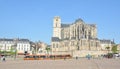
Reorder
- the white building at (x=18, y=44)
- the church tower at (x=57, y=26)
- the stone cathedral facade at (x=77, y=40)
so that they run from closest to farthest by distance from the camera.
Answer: the stone cathedral facade at (x=77, y=40)
the church tower at (x=57, y=26)
the white building at (x=18, y=44)

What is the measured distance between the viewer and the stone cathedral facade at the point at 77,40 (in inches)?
4584

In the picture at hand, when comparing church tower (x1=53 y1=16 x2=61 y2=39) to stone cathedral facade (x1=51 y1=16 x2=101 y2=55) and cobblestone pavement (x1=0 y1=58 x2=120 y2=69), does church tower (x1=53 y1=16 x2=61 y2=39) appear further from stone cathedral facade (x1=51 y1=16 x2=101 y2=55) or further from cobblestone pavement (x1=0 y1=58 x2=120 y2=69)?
cobblestone pavement (x1=0 y1=58 x2=120 y2=69)

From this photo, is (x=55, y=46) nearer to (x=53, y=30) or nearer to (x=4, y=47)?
(x=53, y=30)

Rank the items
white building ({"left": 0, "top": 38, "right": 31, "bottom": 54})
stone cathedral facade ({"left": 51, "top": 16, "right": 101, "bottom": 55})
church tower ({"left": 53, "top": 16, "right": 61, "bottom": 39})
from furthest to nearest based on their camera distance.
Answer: white building ({"left": 0, "top": 38, "right": 31, "bottom": 54}) < church tower ({"left": 53, "top": 16, "right": 61, "bottom": 39}) < stone cathedral facade ({"left": 51, "top": 16, "right": 101, "bottom": 55})

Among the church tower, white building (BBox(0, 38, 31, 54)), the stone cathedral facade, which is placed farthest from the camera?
white building (BBox(0, 38, 31, 54))

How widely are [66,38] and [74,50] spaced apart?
14972mm

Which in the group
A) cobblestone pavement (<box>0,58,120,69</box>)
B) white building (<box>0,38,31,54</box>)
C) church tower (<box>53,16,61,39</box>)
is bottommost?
cobblestone pavement (<box>0,58,120,69</box>)

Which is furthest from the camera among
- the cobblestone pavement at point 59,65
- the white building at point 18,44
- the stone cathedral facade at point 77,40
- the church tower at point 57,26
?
the white building at point 18,44

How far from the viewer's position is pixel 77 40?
12025cm

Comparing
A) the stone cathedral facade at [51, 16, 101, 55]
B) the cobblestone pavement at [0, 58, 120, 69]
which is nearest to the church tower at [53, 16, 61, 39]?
the stone cathedral facade at [51, 16, 101, 55]

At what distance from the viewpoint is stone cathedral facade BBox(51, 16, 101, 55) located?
116 metres

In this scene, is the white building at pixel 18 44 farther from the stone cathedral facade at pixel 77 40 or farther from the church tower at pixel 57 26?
the stone cathedral facade at pixel 77 40

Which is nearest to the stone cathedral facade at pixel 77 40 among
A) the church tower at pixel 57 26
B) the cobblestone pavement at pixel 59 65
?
the church tower at pixel 57 26

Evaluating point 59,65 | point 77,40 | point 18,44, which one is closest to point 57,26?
point 18,44
